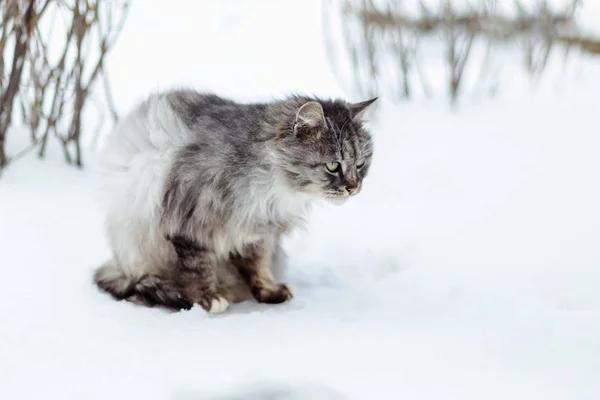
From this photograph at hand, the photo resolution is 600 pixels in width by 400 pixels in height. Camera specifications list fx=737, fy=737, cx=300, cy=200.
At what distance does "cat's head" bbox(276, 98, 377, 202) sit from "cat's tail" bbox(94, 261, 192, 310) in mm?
648

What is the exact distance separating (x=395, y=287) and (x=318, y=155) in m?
0.80

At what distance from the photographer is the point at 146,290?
113 inches

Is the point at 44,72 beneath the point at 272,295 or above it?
above

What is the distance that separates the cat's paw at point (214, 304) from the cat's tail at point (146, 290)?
0.22 ft

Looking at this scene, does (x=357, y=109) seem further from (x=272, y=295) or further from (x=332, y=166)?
(x=272, y=295)

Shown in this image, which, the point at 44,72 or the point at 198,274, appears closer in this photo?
the point at 198,274

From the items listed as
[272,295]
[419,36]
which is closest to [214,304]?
[272,295]

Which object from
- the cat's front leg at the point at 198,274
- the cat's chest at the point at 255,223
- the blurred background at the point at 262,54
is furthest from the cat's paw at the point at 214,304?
the blurred background at the point at 262,54

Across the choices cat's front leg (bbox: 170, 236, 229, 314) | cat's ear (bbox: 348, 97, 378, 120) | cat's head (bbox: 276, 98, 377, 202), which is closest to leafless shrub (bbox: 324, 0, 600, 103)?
cat's ear (bbox: 348, 97, 378, 120)

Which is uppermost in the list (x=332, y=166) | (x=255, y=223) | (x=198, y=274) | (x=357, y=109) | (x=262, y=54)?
(x=357, y=109)

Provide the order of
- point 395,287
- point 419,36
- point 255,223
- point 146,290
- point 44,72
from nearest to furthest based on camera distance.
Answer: point 255,223, point 146,290, point 395,287, point 44,72, point 419,36

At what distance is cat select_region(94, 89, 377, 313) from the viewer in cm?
267

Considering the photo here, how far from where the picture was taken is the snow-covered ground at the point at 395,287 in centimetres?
226

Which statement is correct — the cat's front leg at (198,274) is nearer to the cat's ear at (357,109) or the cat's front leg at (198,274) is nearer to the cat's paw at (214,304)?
the cat's paw at (214,304)
